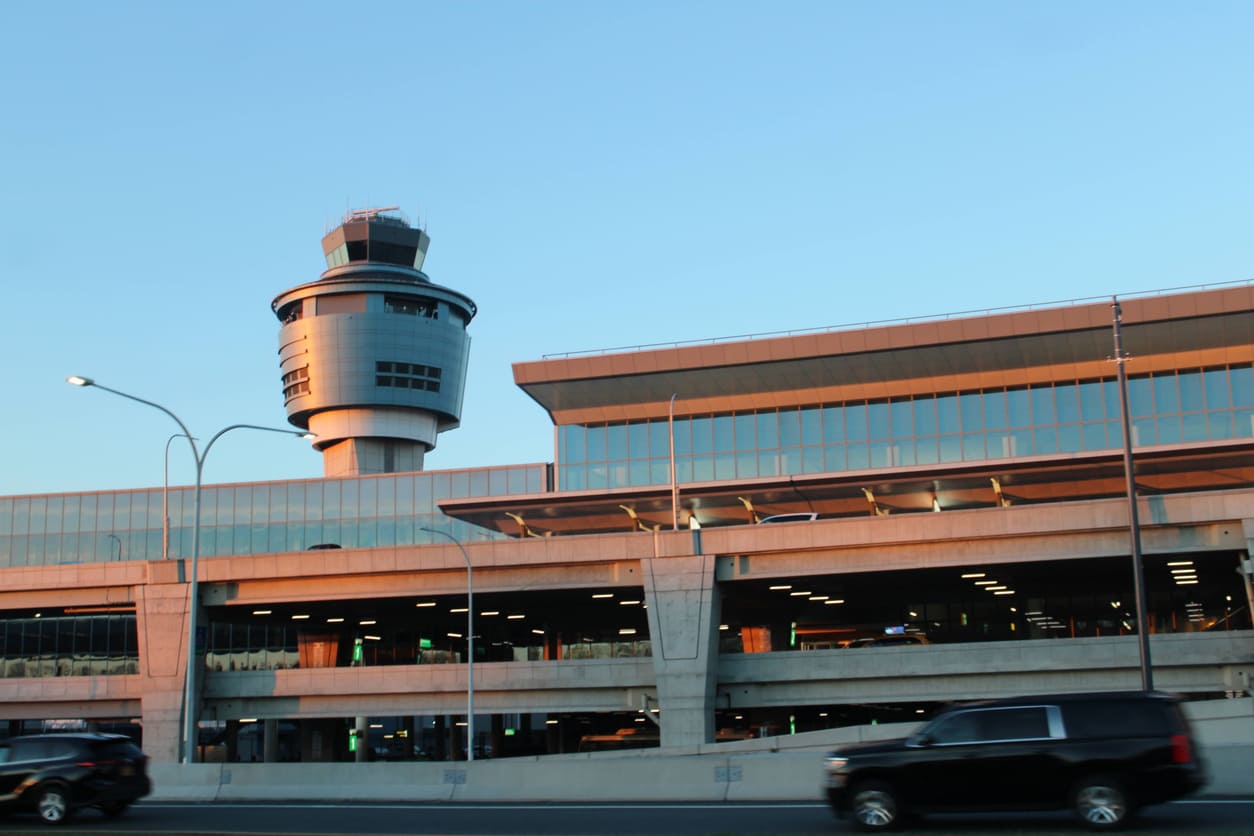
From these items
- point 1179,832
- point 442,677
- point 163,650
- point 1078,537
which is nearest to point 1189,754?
point 1179,832

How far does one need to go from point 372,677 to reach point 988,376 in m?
33.2

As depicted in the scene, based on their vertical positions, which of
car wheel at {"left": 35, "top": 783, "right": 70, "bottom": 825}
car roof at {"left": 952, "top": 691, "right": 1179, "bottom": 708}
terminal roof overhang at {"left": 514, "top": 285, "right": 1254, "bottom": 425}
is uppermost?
terminal roof overhang at {"left": 514, "top": 285, "right": 1254, "bottom": 425}

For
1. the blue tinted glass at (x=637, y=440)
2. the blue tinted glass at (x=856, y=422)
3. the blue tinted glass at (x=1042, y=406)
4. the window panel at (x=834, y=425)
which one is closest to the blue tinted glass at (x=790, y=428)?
the window panel at (x=834, y=425)

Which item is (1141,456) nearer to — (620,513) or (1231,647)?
(1231,647)

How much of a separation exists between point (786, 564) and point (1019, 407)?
20.8m

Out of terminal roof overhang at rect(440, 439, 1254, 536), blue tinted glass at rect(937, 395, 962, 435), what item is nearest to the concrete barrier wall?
terminal roof overhang at rect(440, 439, 1254, 536)

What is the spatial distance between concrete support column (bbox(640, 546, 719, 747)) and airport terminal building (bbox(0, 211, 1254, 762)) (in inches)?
4.5

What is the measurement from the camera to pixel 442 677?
5719cm

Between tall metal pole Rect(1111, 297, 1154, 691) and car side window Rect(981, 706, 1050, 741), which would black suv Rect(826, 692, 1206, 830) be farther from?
tall metal pole Rect(1111, 297, 1154, 691)

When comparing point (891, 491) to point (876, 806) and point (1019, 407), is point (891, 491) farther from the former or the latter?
point (876, 806)

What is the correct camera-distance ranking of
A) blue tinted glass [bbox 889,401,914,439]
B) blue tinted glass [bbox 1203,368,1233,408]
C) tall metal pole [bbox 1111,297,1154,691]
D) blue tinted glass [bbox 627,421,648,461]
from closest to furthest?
1. tall metal pole [bbox 1111,297,1154,691]
2. blue tinted glass [bbox 1203,368,1233,408]
3. blue tinted glass [bbox 889,401,914,439]
4. blue tinted glass [bbox 627,421,648,461]

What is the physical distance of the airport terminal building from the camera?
165ft

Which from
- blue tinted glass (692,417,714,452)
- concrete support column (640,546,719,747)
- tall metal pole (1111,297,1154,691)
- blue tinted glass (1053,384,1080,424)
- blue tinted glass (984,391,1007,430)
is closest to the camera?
tall metal pole (1111,297,1154,691)

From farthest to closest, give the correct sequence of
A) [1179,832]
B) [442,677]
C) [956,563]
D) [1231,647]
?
[442,677] → [956,563] → [1231,647] → [1179,832]
